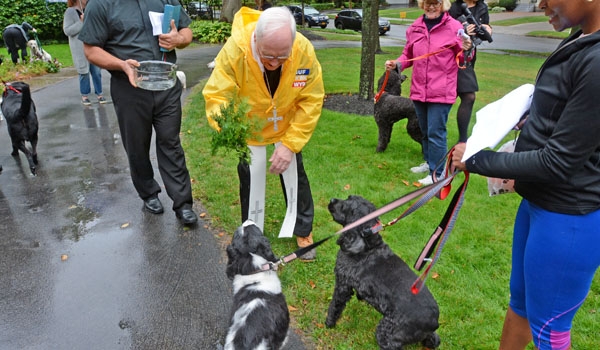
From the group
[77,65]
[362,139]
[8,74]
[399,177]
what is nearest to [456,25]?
[399,177]

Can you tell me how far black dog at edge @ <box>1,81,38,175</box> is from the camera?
6.13m

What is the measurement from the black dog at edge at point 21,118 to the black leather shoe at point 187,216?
2.90 metres

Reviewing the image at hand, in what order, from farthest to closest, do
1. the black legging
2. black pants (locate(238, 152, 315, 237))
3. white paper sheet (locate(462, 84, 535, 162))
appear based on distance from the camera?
the black legging → black pants (locate(238, 152, 315, 237)) → white paper sheet (locate(462, 84, 535, 162))

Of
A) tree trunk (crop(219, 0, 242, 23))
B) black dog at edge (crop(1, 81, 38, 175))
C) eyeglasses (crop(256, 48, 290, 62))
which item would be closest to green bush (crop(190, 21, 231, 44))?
tree trunk (crop(219, 0, 242, 23))

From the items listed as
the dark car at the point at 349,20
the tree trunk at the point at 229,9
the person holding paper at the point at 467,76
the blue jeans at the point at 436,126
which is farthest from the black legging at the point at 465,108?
the dark car at the point at 349,20

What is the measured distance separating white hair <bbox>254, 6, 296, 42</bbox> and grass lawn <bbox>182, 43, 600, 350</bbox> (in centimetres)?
98

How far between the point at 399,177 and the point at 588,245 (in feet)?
13.5

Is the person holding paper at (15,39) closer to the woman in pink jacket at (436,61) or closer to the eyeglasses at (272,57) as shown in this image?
the woman in pink jacket at (436,61)

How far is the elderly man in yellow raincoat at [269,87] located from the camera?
295 centimetres

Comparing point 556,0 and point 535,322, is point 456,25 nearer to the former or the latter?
point 556,0

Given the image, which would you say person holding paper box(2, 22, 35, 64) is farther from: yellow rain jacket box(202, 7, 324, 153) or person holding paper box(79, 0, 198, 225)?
yellow rain jacket box(202, 7, 324, 153)

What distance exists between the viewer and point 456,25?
508 centimetres

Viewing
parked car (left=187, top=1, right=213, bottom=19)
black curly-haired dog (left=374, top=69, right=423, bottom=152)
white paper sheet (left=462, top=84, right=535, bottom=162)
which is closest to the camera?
white paper sheet (left=462, top=84, right=535, bottom=162)

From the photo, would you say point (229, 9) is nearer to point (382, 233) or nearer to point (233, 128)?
point (382, 233)
